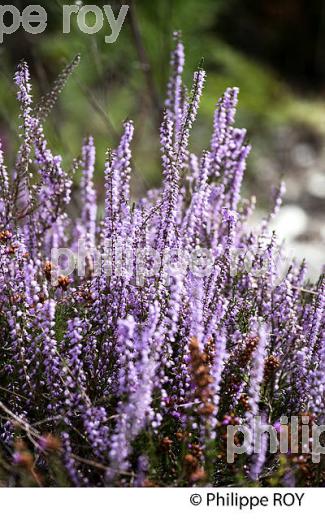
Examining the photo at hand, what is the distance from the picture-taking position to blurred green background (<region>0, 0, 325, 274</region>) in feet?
21.6

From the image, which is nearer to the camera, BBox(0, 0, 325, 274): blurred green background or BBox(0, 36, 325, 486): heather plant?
BBox(0, 36, 325, 486): heather plant

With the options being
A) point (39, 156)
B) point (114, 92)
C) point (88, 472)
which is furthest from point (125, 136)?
point (114, 92)

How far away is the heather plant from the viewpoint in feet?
6.22

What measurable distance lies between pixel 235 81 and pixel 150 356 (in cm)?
626

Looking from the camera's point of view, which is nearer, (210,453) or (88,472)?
(210,453)

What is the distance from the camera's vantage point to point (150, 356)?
2.03 metres

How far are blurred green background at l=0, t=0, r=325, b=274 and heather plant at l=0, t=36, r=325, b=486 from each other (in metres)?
3.17

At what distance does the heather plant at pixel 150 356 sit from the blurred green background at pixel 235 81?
3.17 metres

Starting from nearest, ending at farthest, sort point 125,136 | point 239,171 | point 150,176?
point 125,136 → point 239,171 → point 150,176

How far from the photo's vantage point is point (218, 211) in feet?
9.50

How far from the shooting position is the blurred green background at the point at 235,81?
657cm

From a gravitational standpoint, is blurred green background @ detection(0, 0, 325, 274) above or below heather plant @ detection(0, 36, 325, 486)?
above

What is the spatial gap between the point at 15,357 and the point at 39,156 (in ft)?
2.83
